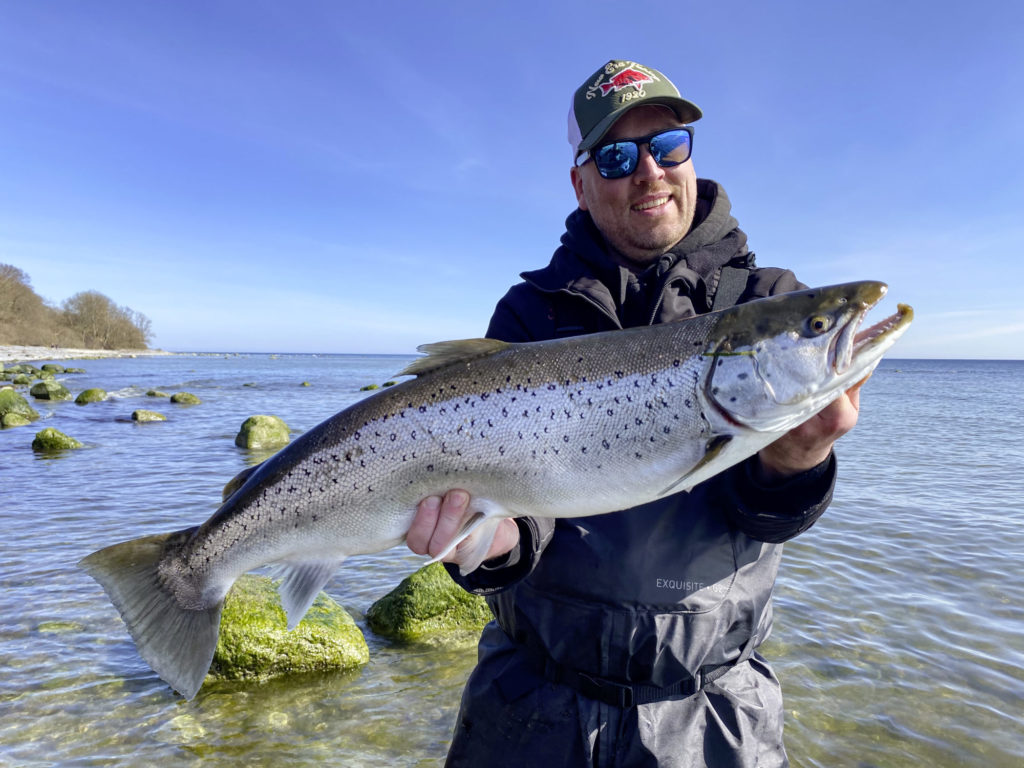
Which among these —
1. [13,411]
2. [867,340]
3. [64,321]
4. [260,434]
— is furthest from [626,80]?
[64,321]

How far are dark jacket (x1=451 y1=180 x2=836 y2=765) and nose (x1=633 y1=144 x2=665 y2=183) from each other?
0.73m

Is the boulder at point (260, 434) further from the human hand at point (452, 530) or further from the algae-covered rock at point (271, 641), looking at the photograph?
the human hand at point (452, 530)

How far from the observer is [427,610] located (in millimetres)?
6793

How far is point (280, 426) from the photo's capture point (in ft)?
65.5

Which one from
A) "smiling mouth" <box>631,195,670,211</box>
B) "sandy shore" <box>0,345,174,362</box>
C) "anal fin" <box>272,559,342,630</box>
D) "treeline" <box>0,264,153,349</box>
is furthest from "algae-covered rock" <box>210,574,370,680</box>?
"treeline" <box>0,264,153,349</box>

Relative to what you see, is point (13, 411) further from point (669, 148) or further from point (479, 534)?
point (669, 148)

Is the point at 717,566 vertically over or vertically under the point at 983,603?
over

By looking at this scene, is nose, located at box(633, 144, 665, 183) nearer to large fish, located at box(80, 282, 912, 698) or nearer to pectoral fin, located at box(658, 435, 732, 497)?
large fish, located at box(80, 282, 912, 698)

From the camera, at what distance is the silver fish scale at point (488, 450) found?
2604 millimetres

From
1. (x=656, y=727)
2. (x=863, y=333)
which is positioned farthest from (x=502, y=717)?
(x=863, y=333)

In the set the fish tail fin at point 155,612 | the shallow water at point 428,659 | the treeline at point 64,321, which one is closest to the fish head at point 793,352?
the fish tail fin at point 155,612

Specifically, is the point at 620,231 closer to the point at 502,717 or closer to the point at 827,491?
the point at 827,491

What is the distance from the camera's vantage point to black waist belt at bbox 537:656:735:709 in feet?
8.33

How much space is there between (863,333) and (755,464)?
67cm
